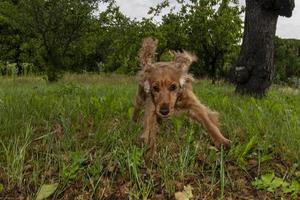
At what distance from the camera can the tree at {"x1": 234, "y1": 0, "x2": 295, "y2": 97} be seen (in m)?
8.48

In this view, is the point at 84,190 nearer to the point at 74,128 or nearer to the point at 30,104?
the point at 74,128

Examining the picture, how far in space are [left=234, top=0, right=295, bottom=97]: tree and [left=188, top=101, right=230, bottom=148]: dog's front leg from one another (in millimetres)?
4207

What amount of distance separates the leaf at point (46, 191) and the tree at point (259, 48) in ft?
18.3

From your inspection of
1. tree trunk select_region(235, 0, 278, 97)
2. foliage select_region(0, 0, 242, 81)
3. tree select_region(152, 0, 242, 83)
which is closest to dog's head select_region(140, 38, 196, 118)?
tree trunk select_region(235, 0, 278, 97)

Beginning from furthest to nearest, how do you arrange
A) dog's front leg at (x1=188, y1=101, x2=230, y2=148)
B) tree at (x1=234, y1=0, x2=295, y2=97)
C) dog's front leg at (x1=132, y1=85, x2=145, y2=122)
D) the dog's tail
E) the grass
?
tree at (x1=234, y1=0, x2=295, y2=97) → dog's front leg at (x1=132, y1=85, x2=145, y2=122) → the dog's tail → dog's front leg at (x1=188, y1=101, x2=230, y2=148) → the grass

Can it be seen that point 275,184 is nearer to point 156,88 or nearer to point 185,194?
point 185,194

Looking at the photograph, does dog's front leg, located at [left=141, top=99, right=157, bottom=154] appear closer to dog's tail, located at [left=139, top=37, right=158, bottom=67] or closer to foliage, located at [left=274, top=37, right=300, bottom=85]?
dog's tail, located at [left=139, top=37, right=158, bottom=67]

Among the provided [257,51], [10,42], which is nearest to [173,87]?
[257,51]

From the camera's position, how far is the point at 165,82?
13.4 ft

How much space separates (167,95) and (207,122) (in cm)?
61

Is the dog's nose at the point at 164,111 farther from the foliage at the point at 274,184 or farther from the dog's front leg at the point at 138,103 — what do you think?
the foliage at the point at 274,184

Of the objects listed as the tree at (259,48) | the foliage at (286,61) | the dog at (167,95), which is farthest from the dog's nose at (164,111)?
the foliage at (286,61)

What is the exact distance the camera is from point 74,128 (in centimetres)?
477

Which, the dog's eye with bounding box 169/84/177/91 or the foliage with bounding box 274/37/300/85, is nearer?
the dog's eye with bounding box 169/84/177/91
